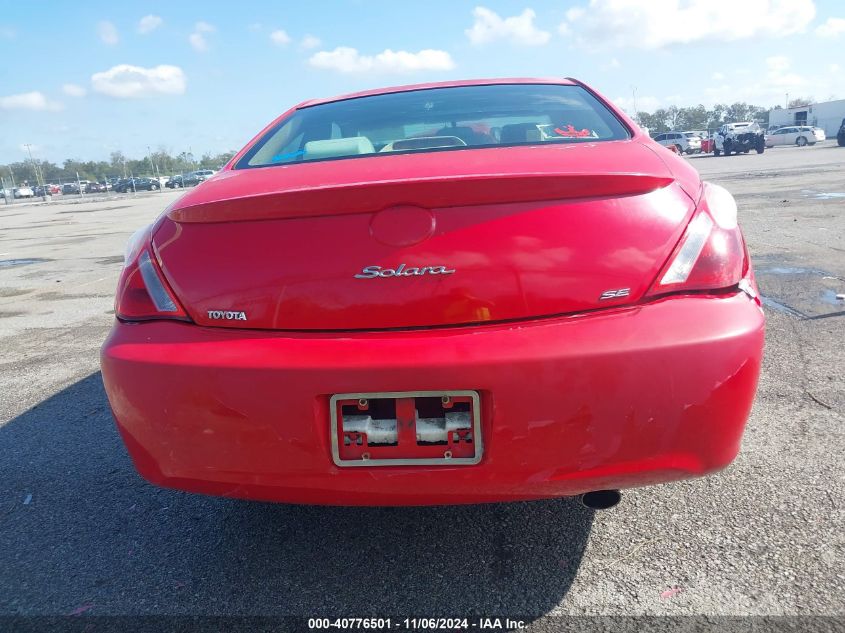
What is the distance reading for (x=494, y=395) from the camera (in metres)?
1.62

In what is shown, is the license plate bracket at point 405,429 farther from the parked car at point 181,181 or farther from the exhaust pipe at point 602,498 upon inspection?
the parked car at point 181,181

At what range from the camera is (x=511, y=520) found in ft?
7.59

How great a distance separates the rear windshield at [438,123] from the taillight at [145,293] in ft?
2.18

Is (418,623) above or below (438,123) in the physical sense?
below

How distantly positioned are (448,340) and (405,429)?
9.4 inches

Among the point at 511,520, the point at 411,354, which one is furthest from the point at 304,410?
the point at 511,520

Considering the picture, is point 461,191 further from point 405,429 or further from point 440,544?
point 440,544

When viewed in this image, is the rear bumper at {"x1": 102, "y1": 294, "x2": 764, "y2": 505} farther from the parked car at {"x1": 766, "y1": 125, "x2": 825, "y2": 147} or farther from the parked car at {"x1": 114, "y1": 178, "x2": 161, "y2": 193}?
the parked car at {"x1": 114, "y1": 178, "x2": 161, "y2": 193}

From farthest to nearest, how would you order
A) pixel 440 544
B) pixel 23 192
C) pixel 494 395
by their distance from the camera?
pixel 23 192 → pixel 440 544 → pixel 494 395

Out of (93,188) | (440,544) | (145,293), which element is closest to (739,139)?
(440,544)

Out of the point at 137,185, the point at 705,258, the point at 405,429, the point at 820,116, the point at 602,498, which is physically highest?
the point at 820,116

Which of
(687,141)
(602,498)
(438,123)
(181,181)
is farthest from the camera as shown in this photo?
(181,181)

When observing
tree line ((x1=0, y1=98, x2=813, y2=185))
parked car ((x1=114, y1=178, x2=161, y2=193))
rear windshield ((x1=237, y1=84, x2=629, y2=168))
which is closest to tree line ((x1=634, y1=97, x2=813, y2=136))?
tree line ((x1=0, y1=98, x2=813, y2=185))

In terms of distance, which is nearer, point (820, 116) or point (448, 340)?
point (448, 340)
